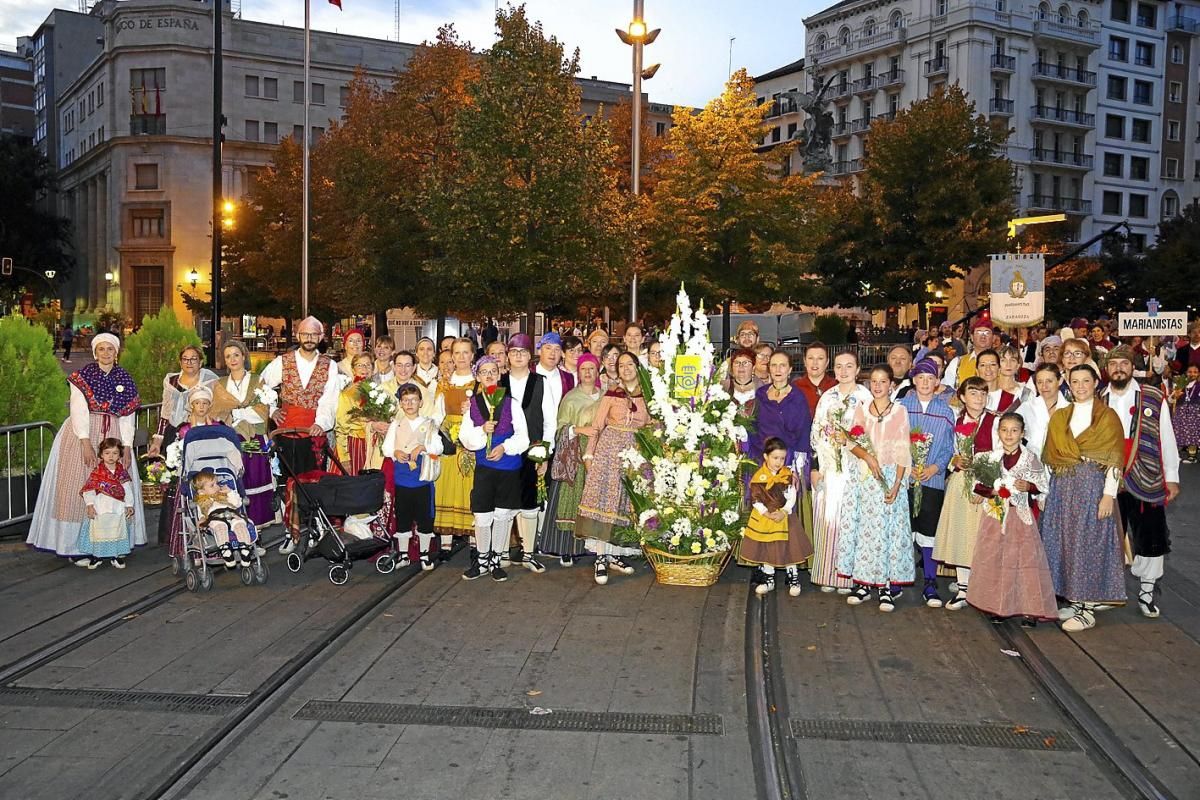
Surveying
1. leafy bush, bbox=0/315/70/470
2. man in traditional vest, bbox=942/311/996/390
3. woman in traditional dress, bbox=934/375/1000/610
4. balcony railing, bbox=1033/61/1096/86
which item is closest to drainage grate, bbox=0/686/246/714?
woman in traditional dress, bbox=934/375/1000/610

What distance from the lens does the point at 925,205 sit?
42.9 m

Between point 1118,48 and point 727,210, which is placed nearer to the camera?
point 727,210

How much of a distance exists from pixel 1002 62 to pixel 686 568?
66.6 metres

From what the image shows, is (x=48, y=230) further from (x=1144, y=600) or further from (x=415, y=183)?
(x=1144, y=600)

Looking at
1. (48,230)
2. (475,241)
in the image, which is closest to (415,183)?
(475,241)

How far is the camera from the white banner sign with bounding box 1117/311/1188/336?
56.4 feet

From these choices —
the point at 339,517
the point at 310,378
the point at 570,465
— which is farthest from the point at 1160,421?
the point at 310,378

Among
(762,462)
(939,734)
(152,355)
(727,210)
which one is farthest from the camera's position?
(727,210)

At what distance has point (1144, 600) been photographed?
8.53 metres

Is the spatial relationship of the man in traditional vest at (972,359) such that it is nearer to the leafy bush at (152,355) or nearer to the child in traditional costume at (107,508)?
the child in traditional costume at (107,508)

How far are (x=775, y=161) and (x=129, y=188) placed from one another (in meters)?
51.9

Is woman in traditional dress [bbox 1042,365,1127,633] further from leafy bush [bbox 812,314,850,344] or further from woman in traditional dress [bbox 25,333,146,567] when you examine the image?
leafy bush [bbox 812,314,850,344]

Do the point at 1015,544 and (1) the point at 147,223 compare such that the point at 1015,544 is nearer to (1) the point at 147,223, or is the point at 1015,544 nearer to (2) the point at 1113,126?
(1) the point at 147,223

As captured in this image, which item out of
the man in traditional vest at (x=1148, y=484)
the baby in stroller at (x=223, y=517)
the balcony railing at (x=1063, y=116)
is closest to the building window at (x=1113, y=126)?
the balcony railing at (x=1063, y=116)
